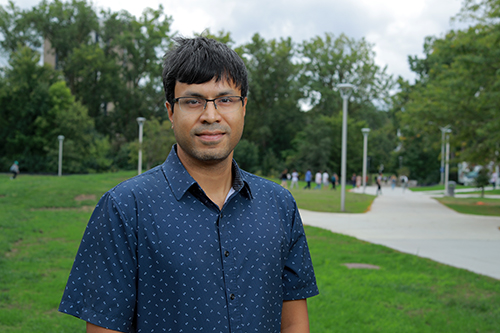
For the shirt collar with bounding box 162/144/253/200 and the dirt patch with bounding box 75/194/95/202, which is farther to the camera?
the dirt patch with bounding box 75/194/95/202

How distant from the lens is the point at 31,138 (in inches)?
1811

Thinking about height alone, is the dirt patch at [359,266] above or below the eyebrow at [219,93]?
below

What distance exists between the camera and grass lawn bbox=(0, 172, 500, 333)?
204 inches

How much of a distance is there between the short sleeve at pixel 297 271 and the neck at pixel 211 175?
36cm

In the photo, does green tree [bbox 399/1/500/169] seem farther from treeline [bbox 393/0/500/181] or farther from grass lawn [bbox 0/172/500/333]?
grass lawn [bbox 0/172/500/333]

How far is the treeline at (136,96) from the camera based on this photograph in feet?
153

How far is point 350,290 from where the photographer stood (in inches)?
255

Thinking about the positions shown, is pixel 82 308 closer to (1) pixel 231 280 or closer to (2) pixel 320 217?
(1) pixel 231 280

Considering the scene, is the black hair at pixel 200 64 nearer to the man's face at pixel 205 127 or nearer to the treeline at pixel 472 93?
the man's face at pixel 205 127

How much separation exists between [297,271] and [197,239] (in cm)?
50

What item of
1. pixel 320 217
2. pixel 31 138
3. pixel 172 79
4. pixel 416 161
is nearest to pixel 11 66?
pixel 31 138

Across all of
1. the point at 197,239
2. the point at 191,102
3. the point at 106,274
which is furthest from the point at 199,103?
the point at 106,274

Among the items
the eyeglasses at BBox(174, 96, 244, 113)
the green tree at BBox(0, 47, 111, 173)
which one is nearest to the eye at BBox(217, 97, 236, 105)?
the eyeglasses at BBox(174, 96, 244, 113)

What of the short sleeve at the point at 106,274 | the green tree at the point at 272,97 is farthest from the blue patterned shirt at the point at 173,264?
the green tree at the point at 272,97
